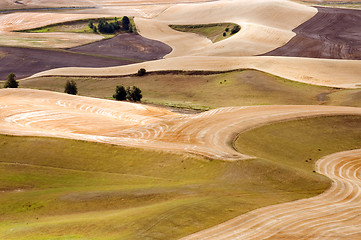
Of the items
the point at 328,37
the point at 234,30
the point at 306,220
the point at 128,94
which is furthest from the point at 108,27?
the point at 306,220

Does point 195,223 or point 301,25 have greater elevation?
point 301,25

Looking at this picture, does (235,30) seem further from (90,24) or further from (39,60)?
(39,60)

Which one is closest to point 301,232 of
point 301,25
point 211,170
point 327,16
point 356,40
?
point 211,170

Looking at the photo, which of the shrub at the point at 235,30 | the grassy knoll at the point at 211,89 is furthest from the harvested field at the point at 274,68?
the shrub at the point at 235,30

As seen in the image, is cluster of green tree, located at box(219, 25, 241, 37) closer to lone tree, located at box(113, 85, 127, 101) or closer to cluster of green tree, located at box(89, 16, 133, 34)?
cluster of green tree, located at box(89, 16, 133, 34)

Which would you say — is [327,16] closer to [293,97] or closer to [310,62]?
[310,62]
